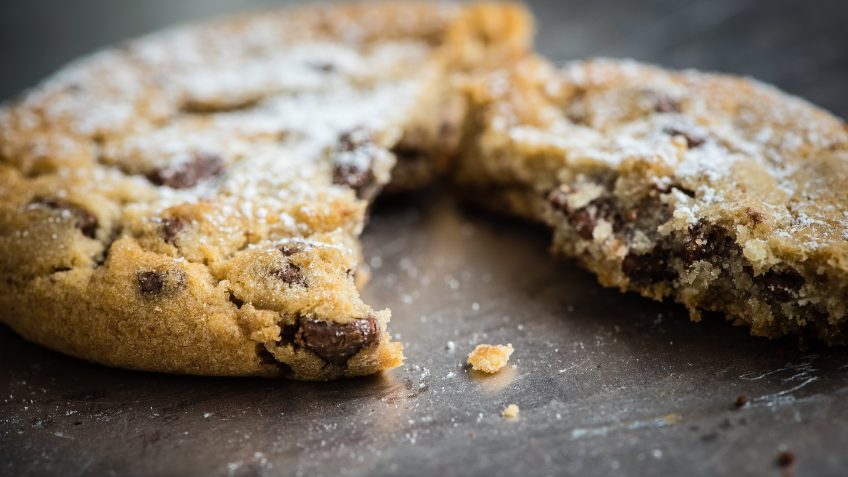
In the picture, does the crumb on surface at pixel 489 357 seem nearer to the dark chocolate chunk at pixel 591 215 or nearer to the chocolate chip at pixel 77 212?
the dark chocolate chunk at pixel 591 215

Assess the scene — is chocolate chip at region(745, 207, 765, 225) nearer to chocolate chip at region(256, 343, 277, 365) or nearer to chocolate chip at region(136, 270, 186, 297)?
chocolate chip at region(256, 343, 277, 365)

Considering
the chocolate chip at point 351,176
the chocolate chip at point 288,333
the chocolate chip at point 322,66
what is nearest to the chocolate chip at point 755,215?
the chocolate chip at point 351,176

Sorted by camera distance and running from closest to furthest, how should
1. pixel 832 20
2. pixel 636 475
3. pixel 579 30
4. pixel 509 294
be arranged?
pixel 636 475
pixel 509 294
pixel 832 20
pixel 579 30

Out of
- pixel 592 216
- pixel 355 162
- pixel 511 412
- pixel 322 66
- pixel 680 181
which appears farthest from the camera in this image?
pixel 322 66

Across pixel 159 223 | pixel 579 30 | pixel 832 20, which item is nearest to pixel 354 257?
pixel 159 223

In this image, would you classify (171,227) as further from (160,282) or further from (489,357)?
(489,357)

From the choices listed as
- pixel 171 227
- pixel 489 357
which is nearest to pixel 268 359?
pixel 171 227

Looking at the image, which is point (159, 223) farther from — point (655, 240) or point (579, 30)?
point (579, 30)
